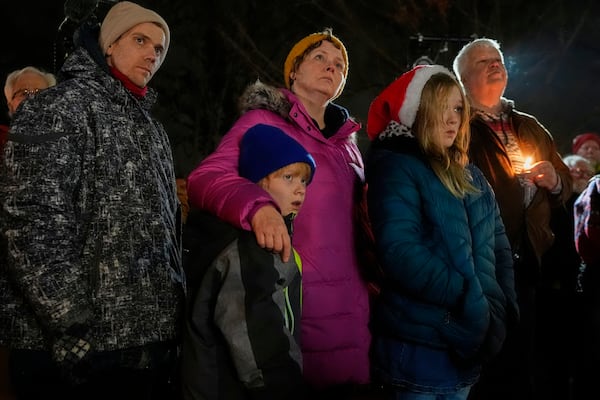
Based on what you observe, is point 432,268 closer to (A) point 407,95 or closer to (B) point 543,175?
(A) point 407,95

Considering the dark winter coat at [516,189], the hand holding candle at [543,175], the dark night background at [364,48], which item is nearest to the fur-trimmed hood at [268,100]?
the dark winter coat at [516,189]

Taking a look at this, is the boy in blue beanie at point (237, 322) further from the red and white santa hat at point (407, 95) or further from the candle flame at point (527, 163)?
the candle flame at point (527, 163)

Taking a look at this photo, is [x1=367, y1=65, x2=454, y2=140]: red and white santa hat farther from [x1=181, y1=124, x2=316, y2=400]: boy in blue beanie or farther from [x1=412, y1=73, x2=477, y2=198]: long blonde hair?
[x1=181, y1=124, x2=316, y2=400]: boy in blue beanie

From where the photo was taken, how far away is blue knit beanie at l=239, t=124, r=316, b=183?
2.52 meters

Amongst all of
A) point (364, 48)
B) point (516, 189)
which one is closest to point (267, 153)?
point (516, 189)

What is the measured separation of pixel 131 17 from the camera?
2582mm

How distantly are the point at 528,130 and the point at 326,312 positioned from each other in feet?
6.78

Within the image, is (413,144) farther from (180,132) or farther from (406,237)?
(180,132)

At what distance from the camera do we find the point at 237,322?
216 cm

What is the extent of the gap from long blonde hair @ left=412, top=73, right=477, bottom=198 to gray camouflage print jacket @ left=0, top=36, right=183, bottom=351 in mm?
1241

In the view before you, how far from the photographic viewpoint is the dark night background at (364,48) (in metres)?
12.1

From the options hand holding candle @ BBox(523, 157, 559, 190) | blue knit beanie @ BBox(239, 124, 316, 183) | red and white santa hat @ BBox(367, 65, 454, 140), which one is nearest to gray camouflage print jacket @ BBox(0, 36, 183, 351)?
blue knit beanie @ BBox(239, 124, 316, 183)

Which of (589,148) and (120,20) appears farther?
(589,148)

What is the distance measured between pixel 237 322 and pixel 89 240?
593mm
